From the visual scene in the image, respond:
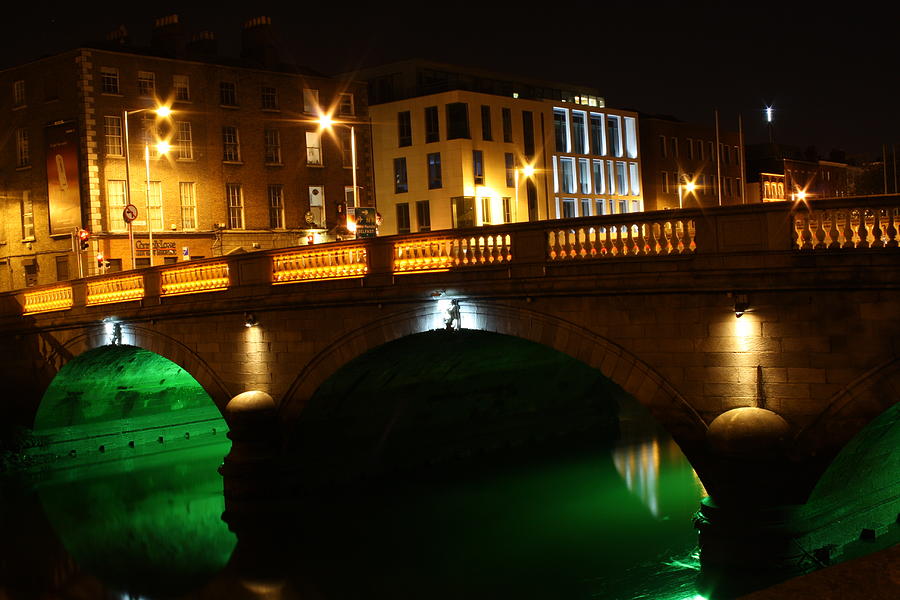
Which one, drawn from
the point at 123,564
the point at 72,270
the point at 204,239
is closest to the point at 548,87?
the point at 204,239

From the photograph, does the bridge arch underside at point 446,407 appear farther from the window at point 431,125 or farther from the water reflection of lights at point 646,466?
the window at point 431,125

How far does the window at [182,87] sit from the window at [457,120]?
49.3ft

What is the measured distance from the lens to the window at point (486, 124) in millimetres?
56312

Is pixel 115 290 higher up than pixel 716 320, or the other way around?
pixel 115 290

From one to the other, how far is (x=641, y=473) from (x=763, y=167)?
4750cm

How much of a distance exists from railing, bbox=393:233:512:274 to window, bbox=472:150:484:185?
3536 cm

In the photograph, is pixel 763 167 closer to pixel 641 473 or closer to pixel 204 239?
pixel 204 239

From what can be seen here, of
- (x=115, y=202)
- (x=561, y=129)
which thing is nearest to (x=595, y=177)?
(x=561, y=129)

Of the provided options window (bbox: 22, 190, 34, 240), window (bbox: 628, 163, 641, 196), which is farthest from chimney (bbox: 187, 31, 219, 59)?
window (bbox: 628, 163, 641, 196)

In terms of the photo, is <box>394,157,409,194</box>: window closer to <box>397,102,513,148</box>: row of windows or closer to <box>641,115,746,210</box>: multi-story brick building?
<box>397,102,513,148</box>: row of windows

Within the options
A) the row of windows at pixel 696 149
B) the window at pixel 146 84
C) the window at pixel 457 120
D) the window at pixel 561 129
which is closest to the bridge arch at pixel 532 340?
the window at pixel 146 84

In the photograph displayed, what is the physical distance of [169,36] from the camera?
46375 mm

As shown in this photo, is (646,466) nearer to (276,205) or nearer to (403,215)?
(276,205)

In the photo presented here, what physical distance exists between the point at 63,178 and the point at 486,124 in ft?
75.5
